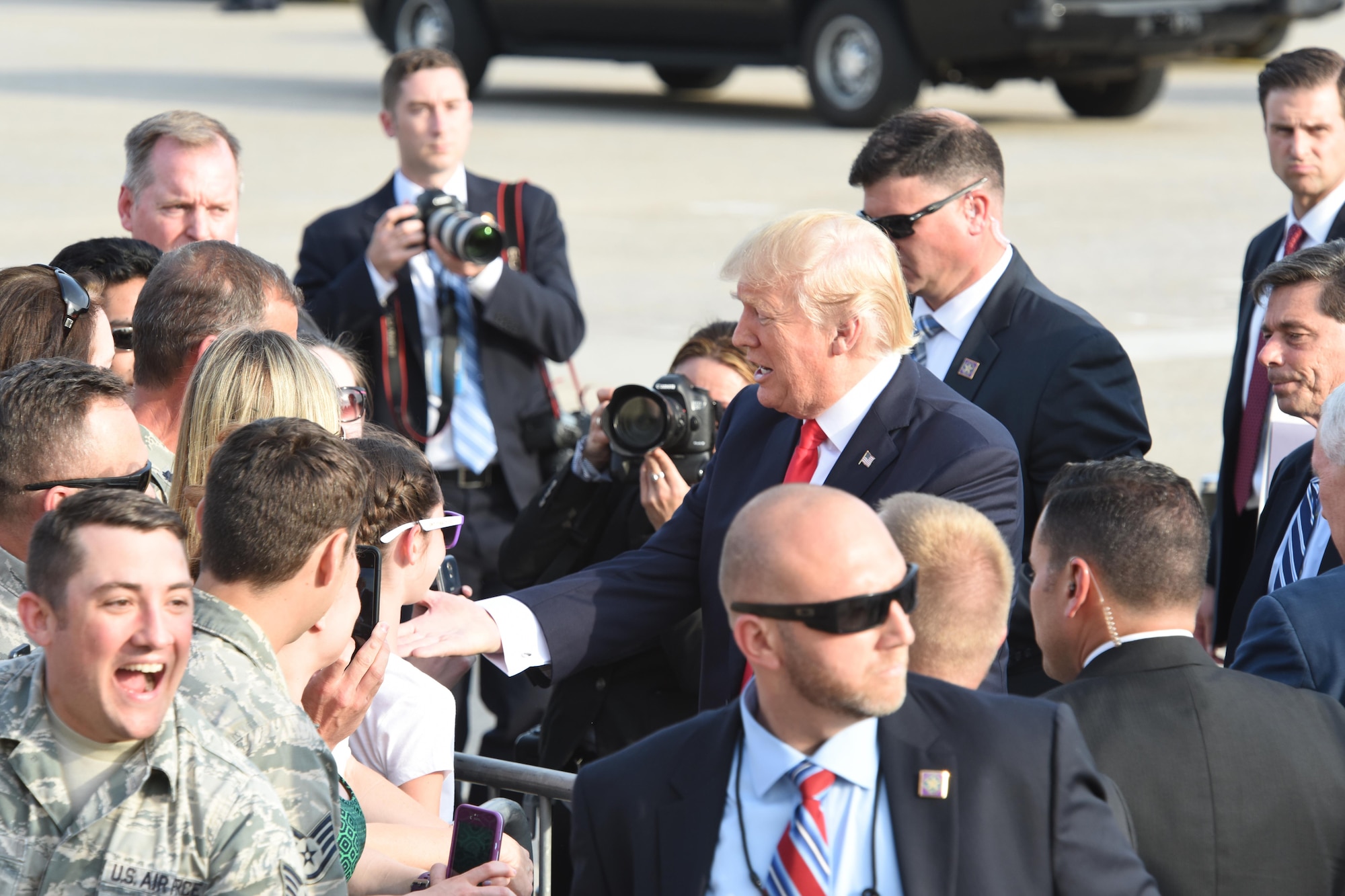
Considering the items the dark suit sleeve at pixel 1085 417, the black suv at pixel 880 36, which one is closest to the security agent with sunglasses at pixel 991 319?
the dark suit sleeve at pixel 1085 417

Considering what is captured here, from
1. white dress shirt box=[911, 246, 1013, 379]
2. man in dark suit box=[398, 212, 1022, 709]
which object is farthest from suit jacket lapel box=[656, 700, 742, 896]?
white dress shirt box=[911, 246, 1013, 379]

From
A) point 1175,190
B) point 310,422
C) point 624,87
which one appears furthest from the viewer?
point 624,87

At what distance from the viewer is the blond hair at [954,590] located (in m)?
3.18

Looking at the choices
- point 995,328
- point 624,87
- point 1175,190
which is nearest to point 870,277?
point 995,328

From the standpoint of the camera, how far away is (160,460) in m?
4.19

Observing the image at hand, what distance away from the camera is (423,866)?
3426 millimetres

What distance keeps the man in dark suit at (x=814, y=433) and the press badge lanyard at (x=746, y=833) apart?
1061 mm

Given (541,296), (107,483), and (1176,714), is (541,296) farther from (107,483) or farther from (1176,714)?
(1176,714)

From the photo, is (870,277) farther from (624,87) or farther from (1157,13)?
(624,87)

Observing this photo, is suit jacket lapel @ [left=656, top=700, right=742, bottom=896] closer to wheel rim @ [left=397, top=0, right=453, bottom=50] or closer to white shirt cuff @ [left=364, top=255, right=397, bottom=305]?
white shirt cuff @ [left=364, top=255, right=397, bottom=305]

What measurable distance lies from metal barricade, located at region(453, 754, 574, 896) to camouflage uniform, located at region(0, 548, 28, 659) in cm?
105

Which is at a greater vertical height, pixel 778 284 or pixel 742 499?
pixel 778 284

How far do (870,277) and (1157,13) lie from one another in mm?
13233

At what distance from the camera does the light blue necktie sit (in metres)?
5.09
